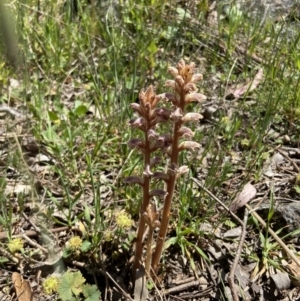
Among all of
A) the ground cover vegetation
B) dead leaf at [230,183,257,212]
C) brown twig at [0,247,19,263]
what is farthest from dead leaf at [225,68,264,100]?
brown twig at [0,247,19,263]

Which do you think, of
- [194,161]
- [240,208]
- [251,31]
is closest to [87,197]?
[194,161]

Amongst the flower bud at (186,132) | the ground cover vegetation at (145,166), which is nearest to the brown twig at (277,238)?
the ground cover vegetation at (145,166)

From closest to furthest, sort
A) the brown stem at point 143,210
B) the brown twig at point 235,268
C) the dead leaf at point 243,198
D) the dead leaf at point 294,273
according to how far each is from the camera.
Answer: the brown stem at point 143,210
the brown twig at point 235,268
the dead leaf at point 294,273
the dead leaf at point 243,198

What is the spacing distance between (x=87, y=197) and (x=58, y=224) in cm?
21

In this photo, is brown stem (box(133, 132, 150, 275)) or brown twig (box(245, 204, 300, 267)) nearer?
brown stem (box(133, 132, 150, 275))

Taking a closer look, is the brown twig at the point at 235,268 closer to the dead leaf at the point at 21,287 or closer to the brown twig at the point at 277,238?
the brown twig at the point at 277,238

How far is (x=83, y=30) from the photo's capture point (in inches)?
121

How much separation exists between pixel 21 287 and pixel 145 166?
811 mm

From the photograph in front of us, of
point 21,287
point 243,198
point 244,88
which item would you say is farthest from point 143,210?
point 244,88

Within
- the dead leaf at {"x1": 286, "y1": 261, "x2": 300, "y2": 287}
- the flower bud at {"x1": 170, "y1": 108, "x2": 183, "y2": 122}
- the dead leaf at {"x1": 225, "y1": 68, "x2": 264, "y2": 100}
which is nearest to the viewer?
the flower bud at {"x1": 170, "y1": 108, "x2": 183, "y2": 122}

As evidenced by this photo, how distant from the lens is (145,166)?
1532mm

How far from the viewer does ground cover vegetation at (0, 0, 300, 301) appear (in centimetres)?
186

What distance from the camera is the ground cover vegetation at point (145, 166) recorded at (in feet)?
6.11

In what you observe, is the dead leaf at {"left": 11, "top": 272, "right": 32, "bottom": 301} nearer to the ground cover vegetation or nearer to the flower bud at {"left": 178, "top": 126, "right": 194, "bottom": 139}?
the ground cover vegetation
